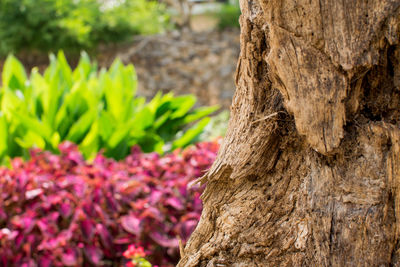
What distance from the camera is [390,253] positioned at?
99 centimetres

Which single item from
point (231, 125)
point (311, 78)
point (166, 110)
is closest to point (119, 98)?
point (166, 110)

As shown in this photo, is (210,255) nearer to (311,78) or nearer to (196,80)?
(311,78)

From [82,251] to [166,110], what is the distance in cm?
191

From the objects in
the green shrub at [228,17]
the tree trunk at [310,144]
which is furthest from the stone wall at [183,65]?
the tree trunk at [310,144]

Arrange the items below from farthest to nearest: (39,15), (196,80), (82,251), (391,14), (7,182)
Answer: (196,80) < (39,15) < (7,182) < (82,251) < (391,14)

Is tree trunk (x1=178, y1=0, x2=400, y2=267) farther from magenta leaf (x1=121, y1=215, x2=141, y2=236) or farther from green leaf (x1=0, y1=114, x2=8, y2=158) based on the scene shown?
green leaf (x1=0, y1=114, x2=8, y2=158)

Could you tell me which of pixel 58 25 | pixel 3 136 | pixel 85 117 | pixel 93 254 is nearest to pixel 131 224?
pixel 93 254

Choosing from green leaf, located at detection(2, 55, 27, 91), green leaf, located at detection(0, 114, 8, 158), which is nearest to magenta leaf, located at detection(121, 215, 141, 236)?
green leaf, located at detection(0, 114, 8, 158)

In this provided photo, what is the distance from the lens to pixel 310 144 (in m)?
0.98

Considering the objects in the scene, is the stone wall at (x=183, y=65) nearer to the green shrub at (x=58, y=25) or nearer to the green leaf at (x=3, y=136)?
the green shrub at (x=58, y=25)

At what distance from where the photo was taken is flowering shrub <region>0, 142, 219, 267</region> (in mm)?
2033

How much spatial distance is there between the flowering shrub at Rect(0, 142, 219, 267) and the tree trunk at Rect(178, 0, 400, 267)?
89cm

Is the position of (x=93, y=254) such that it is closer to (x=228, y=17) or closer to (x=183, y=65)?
(x=183, y=65)

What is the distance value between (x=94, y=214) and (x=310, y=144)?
1.44 meters
